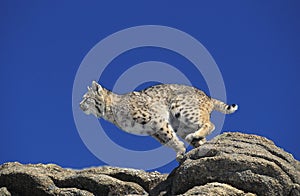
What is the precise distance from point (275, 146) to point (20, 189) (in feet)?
22.0

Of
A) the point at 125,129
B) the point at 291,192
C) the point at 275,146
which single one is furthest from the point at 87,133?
the point at 291,192

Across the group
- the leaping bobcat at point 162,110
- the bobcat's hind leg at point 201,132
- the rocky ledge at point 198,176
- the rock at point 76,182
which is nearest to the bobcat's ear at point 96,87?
the leaping bobcat at point 162,110

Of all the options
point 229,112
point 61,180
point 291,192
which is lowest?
point 291,192

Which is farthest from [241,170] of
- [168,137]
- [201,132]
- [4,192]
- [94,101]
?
[94,101]

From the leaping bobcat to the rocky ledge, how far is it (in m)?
4.06

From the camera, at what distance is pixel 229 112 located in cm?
2075

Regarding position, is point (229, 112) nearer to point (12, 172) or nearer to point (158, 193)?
point (158, 193)

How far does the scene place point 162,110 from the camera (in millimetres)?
19828

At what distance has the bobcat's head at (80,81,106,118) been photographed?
21.2 meters

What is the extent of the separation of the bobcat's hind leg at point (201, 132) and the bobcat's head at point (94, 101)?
13.7ft

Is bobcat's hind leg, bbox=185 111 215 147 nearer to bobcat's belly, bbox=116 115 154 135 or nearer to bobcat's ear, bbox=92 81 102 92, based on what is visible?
bobcat's belly, bbox=116 115 154 135

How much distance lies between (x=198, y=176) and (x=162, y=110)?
23.2ft

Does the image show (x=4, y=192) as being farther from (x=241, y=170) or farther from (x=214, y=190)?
(x=241, y=170)

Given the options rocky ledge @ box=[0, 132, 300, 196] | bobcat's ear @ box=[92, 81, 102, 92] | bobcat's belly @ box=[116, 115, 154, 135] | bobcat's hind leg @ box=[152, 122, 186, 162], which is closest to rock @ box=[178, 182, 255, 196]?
rocky ledge @ box=[0, 132, 300, 196]
